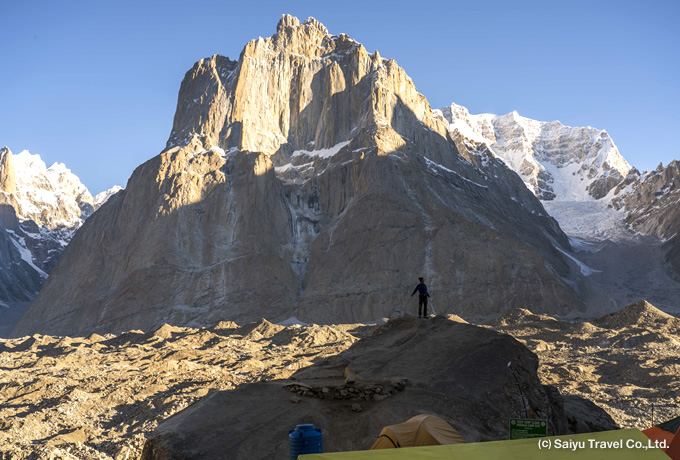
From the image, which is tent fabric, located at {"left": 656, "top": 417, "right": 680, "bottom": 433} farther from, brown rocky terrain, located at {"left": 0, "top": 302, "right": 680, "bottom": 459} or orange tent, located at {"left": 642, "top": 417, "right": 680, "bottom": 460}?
brown rocky terrain, located at {"left": 0, "top": 302, "right": 680, "bottom": 459}

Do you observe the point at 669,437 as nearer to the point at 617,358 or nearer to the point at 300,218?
the point at 617,358

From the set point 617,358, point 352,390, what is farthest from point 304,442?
point 617,358

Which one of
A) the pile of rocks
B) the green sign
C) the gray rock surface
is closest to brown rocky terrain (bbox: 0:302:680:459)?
the pile of rocks

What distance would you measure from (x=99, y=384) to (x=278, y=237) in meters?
68.4

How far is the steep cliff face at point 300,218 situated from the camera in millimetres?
94188

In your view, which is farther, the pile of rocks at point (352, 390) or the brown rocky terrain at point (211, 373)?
the brown rocky terrain at point (211, 373)

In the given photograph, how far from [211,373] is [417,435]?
32385mm

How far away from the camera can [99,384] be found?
38.4 meters

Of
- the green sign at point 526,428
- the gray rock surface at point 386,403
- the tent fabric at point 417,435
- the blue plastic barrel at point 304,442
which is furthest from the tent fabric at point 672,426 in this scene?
the blue plastic barrel at point 304,442

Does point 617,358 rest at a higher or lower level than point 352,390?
higher

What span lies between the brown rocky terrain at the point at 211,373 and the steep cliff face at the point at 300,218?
2168 cm

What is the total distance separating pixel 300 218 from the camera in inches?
4373

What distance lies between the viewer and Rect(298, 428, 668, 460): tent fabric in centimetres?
736

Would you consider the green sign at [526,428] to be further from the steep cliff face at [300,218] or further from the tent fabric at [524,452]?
the steep cliff face at [300,218]
